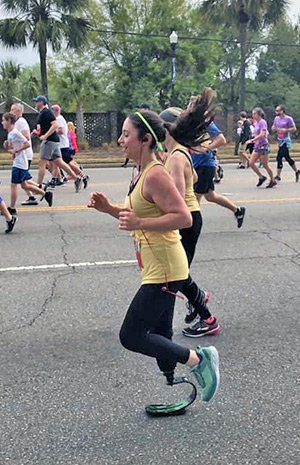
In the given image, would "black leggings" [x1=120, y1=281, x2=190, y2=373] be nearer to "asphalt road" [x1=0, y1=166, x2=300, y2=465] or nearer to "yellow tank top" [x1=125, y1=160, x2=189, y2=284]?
"yellow tank top" [x1=125, y1=160, x2=189, y2=284]

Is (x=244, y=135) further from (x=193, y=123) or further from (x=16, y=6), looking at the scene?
(x=193, y=123)

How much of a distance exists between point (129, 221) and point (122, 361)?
1371mm

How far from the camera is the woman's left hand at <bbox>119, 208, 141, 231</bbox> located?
9.59 ft

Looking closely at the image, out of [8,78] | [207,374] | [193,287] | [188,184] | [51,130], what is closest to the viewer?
[207,374]

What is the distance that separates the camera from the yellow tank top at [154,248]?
3.02 m

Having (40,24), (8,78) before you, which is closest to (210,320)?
(40,24)

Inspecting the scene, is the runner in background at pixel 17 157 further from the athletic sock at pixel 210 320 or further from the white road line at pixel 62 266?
the athletic sock at pixel 210 320

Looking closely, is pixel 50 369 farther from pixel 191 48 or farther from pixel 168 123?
pixel 191 48

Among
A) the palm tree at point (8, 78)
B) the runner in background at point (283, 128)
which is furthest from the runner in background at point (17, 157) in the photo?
the palm tree at point (8, 78)

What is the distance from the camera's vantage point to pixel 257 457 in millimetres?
2822

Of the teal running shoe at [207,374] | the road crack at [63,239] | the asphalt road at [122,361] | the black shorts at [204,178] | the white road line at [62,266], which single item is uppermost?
the black shorts at [204,178]

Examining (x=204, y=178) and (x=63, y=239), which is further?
(x=63, y=239)

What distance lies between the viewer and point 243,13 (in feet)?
79.8

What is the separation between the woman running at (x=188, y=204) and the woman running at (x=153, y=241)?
65cm
